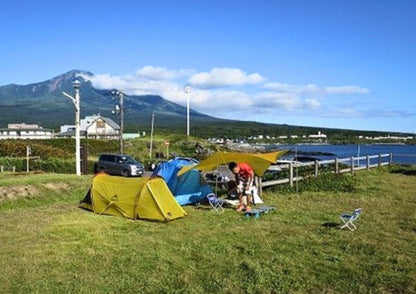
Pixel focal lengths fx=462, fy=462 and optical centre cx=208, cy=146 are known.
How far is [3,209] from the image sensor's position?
58.9 feet

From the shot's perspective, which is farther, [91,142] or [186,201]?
[91,142]

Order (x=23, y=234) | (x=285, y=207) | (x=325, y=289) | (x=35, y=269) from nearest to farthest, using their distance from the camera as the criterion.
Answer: (x=325, y=289), (x=35, y=269), (x=23, y=234), (x=285, y=207)

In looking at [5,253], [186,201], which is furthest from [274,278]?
[186,201]

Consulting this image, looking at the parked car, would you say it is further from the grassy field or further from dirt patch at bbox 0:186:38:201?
the grassy field

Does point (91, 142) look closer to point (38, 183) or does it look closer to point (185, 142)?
point (185, 142)

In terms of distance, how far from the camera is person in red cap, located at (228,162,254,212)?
16.2 m

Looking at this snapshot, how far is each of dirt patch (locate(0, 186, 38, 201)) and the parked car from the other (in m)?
13.0

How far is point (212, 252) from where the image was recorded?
35.0ft

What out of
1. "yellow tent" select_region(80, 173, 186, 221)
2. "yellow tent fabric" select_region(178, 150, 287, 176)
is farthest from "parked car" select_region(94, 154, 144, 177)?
"yellow tent" select_region(80, 173, 186, 221)

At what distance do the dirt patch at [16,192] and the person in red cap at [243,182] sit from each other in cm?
916

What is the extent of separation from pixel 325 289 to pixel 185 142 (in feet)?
224

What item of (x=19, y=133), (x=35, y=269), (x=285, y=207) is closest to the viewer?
(x=35, y=269)

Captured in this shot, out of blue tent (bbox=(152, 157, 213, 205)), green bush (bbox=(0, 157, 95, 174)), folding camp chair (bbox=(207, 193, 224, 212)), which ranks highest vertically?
blue tent (bbox=(152, 157, 213, 205))

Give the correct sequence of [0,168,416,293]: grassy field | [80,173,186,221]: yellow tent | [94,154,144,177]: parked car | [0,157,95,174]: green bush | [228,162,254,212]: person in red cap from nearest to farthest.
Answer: [0,168,416,293]: grassy field
[80,173,186,221]: yellow tent
[228,162,254,212]: person in red cap
[94,154,144,177]: parked car
[0,157,95,174]: green bush
